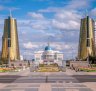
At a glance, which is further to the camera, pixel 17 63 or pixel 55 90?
pixel 17 63

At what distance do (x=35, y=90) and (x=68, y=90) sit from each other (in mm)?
2607

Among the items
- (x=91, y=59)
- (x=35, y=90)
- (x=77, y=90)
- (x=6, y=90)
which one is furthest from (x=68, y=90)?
(x=91, y=59)

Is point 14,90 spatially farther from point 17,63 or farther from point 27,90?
point 17,63

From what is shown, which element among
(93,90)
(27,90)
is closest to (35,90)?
(27,90)

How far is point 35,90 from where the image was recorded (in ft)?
96.1

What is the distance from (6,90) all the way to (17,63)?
483 ft

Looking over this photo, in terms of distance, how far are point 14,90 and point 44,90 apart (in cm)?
237

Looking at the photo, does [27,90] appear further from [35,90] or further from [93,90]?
[93,90]

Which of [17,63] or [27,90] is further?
[17,63]

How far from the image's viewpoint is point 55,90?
29.4 m

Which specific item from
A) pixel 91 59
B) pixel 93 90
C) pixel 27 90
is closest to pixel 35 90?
pixel 27 90

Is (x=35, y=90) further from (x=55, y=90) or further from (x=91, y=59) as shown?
(x=91, y=59)

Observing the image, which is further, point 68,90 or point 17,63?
point 17,63

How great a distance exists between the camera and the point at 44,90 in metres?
29.2
